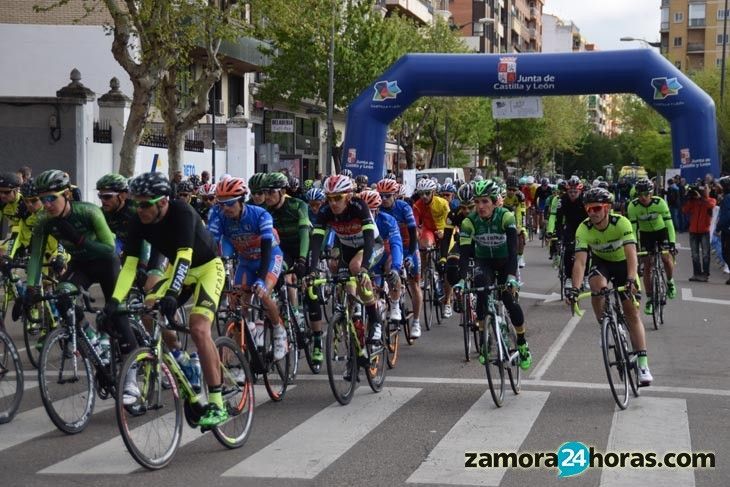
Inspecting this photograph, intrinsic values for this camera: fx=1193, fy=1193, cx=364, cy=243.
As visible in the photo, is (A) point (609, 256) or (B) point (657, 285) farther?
(B) point (657, 285)

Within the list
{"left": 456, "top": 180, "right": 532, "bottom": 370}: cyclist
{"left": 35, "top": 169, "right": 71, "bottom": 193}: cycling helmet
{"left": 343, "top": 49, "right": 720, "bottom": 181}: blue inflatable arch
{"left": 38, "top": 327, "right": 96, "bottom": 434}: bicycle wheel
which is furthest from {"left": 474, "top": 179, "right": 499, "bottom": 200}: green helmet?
{"left": 343, "top": 49, "right": 720, "bottom": 181}: blue inflatable arch

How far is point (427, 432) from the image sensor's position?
344 inches

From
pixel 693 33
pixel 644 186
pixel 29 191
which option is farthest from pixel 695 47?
pixel 29 191

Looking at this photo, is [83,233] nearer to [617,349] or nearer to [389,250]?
[389,250]

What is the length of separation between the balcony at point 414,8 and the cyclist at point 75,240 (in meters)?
58.6

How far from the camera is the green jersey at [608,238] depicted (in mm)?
10469

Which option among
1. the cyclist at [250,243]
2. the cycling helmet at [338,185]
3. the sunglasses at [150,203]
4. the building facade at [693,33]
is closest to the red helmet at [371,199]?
the cycling helmet at [338,185]

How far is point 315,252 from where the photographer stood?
1109cm

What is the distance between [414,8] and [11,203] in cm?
6250

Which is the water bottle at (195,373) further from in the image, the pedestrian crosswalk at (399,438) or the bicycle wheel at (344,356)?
the bicycle wheel at (344,356)

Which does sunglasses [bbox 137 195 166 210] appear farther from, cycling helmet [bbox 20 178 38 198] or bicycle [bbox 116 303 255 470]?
cycling helmet [bbox 20 178 38 198]

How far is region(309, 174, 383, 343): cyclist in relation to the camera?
10.6 m

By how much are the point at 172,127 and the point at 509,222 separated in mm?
17357

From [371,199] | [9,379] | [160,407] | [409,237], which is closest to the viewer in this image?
[160,407]
